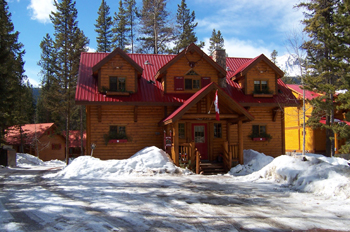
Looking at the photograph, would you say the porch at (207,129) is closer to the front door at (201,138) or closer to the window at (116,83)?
the front door at (201,138)

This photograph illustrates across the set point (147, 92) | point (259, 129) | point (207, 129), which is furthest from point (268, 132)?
point (147, 92)

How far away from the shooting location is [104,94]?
659 inches

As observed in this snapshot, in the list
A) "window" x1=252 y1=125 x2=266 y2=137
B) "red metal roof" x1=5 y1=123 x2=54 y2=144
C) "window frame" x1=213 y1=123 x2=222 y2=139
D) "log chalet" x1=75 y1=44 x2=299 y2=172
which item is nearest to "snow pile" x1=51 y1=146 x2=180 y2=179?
"log chalet" x1=75 y1=44 x2=299 y2=172

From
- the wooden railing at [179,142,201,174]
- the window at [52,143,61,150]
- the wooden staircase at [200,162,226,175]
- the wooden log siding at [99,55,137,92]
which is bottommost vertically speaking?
the window at [52,143,61,150]

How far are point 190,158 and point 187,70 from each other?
230 inches

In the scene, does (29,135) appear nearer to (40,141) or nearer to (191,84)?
(40,141)

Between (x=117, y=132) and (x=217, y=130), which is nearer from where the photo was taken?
(x=117, y=132)

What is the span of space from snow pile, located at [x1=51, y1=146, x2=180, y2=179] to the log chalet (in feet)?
4.58

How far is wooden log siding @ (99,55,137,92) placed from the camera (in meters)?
16.9

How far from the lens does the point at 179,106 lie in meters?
16.9

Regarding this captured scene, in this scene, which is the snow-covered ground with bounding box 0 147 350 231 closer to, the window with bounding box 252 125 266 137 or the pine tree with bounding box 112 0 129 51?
the window with bounding box 252 125 266 137

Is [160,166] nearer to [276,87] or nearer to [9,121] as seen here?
[276,87]

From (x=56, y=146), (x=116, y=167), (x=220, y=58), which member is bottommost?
(x=56, y=146)

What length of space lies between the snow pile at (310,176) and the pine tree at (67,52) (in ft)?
81.9
